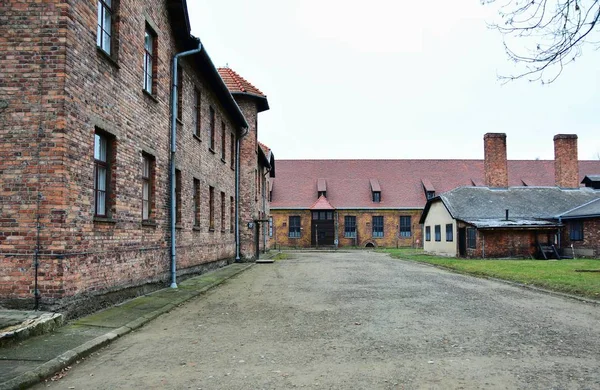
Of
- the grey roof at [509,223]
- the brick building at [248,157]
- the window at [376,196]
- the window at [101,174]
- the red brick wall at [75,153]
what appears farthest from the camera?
the window at [376,196]

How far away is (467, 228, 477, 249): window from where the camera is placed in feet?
91.0

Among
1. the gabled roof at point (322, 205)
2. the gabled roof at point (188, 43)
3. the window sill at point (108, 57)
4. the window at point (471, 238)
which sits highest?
the gabled roof at point (188, 43)

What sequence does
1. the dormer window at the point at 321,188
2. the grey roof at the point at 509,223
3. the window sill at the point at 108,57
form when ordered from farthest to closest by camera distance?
the dormer window at the point at 321,188 → the grey roof at the point at 509,223 → the window sill at the point at 108,57

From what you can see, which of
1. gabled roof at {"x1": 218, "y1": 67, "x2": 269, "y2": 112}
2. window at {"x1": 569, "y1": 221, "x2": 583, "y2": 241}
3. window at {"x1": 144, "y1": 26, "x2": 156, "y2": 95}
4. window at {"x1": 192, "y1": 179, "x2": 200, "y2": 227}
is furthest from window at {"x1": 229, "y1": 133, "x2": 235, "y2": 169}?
window at {"x1": 569, "y1": 221, "x2": 583, "y2": 241}

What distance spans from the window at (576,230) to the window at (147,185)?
81.5 feet

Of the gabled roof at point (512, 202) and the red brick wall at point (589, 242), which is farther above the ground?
the gabled roof at point (512, 202)

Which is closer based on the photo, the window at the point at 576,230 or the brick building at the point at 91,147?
the brick building at the point at 91,147

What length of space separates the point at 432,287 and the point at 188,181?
763cm

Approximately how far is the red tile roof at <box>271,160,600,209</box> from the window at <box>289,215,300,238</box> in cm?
120

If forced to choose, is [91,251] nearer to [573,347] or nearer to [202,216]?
[573,347]

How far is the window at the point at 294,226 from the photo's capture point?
47.8m

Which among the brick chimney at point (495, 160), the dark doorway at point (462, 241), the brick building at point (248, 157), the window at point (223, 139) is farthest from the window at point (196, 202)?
the brick chimney at point (495, 160)

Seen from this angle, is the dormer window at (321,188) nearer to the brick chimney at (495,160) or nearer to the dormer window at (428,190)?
the dormer window at (428,190)

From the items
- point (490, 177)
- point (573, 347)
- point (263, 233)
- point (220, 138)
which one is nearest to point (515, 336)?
point (573, 347)
